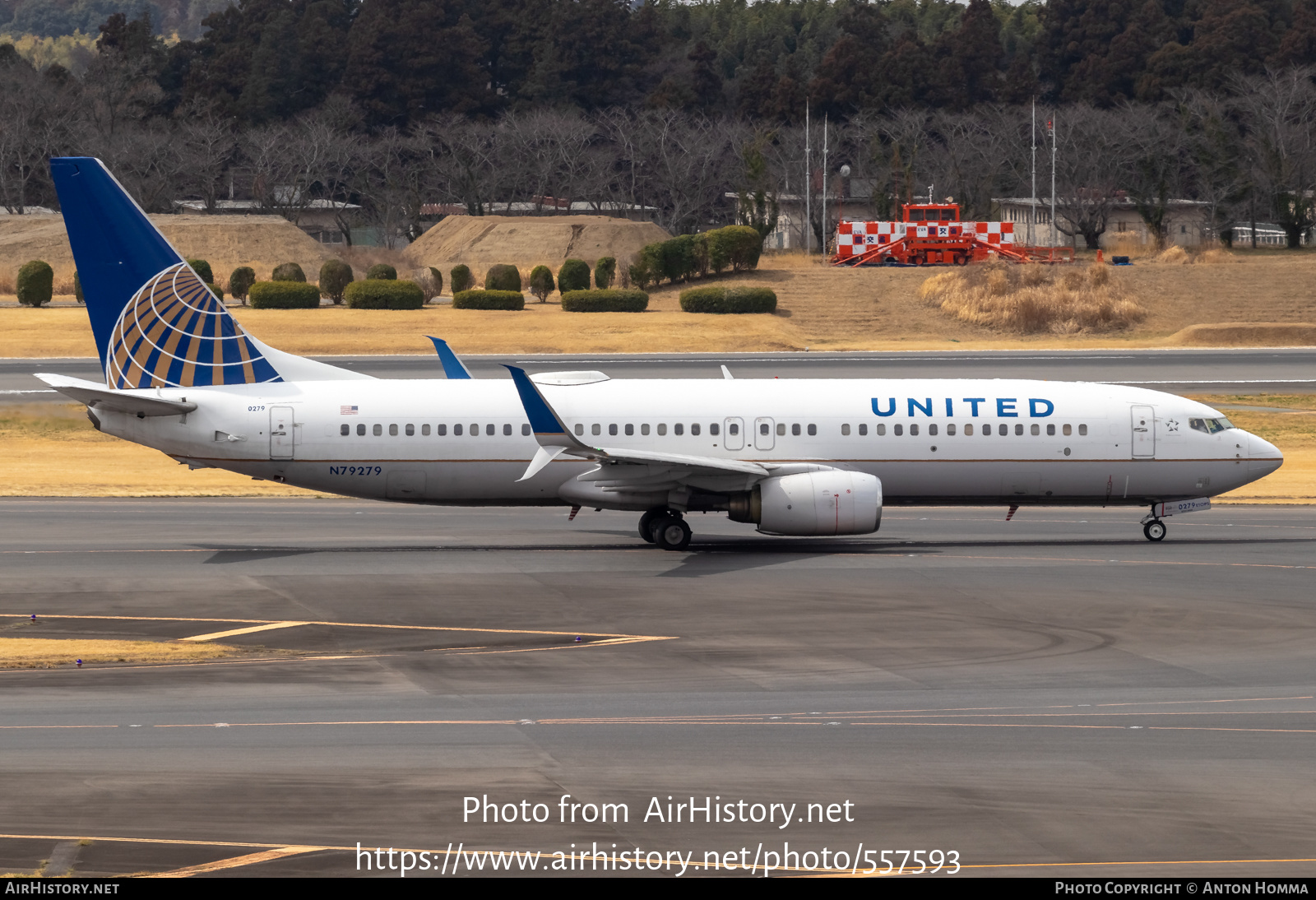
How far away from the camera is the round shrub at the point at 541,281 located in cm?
10162

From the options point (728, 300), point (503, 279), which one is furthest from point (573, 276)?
point (728, 300)

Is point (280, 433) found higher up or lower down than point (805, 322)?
higher up

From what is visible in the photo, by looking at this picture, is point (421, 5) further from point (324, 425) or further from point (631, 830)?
point (631, 830)

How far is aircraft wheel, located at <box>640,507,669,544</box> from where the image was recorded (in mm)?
36156

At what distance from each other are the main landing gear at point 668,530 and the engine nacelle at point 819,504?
2.09 metres

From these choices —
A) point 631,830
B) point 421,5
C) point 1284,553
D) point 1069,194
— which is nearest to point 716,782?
point 631,830

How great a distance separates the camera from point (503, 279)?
332 ft

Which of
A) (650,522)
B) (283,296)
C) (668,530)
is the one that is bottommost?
(668,530)

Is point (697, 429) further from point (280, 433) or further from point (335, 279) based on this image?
point (335, 279)

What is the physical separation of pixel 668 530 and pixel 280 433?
9094 millimetres

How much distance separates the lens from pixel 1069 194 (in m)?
132

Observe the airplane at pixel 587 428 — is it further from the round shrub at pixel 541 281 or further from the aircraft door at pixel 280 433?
the round shrub at pixel 541 281

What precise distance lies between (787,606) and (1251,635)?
8096mm

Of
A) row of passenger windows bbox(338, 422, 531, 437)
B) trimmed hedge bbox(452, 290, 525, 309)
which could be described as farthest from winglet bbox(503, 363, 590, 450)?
trimmed hedge bbox(452, 290, 525, 309)
